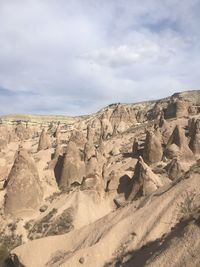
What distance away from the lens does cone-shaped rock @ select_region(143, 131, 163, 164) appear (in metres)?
40.7

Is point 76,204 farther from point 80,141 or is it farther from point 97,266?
point 80,141

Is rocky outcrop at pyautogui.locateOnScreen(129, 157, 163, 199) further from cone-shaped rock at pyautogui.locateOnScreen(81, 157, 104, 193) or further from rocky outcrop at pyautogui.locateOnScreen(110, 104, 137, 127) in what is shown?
rocky outcrop at pyautogui.locateOnScreen(110, 104, 137, 127)

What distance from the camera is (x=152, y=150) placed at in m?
40.9

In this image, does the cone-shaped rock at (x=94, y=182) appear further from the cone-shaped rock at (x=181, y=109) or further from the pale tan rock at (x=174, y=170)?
the cone-shaped rock at (x=181, y=109)

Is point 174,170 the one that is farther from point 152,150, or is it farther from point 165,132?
point 165,132

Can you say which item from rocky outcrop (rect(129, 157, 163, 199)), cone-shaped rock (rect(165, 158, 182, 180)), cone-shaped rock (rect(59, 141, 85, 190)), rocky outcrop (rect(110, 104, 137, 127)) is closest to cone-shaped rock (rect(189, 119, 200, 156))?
cone-shaped rock (rect(165, 158, 182, 180))

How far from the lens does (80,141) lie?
53.1m

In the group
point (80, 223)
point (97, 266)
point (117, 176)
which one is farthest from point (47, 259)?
point (117, 176)

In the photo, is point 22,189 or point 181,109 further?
point 181,109

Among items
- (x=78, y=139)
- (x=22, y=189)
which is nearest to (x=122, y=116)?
(x=78, y=139)

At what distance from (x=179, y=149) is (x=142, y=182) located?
12.1 metres

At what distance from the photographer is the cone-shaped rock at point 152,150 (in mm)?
40719

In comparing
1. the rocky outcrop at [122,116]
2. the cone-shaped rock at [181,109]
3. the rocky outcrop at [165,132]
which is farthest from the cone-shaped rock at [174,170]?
the rocky outcrop at [122,116]

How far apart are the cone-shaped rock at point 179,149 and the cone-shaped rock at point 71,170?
854 centimetres
